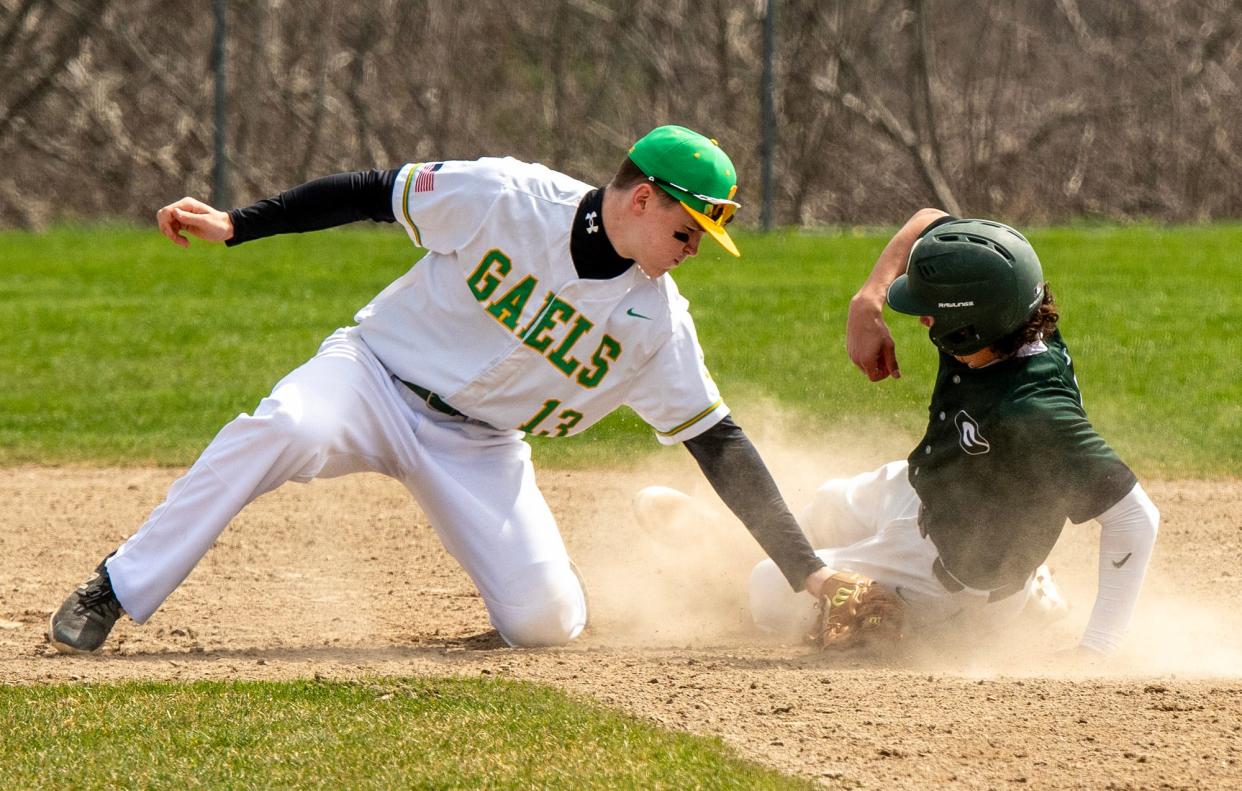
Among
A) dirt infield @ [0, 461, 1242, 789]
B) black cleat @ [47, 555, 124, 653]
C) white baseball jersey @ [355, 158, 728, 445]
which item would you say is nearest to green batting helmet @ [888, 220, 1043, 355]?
white baseball jersey @ [355, 158, 728, 445]

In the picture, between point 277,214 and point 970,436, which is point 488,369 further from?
point 970,436

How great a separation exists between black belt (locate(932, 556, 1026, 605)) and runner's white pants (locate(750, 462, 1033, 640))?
3 centimetres

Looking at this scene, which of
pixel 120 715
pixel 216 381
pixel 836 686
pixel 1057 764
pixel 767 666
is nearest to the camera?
pixel 1057 764

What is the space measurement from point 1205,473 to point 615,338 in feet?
13.8

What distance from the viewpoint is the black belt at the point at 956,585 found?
489 centimetres

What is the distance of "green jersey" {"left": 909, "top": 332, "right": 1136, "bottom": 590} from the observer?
450cm

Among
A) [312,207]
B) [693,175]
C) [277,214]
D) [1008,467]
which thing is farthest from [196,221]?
[1008,467]

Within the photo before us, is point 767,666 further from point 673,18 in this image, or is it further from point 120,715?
point 673,18

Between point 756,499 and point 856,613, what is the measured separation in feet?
1.45

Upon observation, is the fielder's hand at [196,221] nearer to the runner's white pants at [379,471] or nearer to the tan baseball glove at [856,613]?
the runner's white pants at [379,471]

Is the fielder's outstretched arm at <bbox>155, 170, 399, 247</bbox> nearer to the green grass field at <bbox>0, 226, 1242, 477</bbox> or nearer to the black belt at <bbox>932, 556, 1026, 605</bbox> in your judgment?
the black belt at <bbox>932, 556, 1026, 605</bbox>

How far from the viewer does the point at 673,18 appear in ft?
49.6

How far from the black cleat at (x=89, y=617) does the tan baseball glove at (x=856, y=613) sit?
2.04 metres

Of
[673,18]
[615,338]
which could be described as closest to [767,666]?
[615,338]
